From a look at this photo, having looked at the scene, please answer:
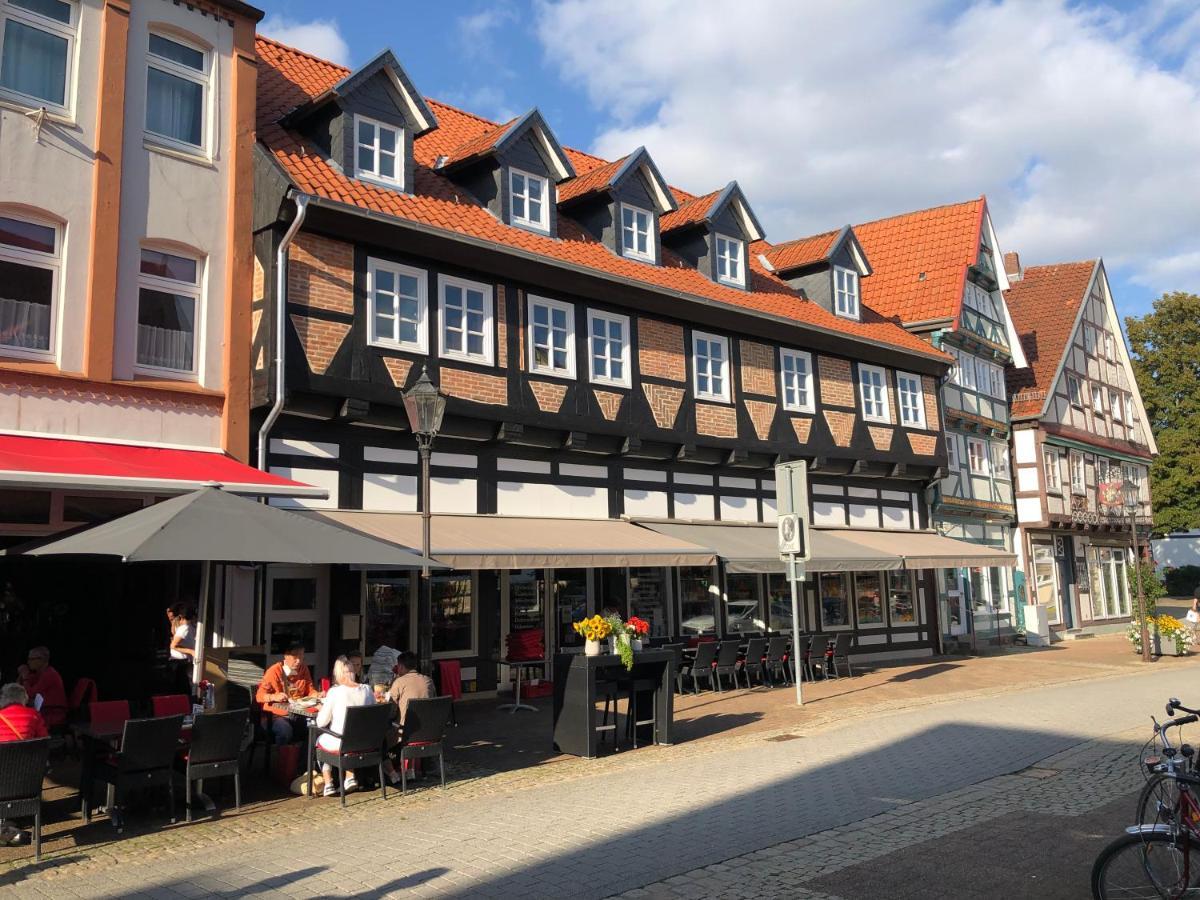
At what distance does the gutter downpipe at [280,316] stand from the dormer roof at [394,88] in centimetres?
243

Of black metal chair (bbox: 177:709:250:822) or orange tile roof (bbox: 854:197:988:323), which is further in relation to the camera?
orange tile roof (bbox: 854:197:988:323)

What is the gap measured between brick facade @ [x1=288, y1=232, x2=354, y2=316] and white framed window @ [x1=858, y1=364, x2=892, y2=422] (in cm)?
1248

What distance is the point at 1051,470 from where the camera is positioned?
31688 millimetres

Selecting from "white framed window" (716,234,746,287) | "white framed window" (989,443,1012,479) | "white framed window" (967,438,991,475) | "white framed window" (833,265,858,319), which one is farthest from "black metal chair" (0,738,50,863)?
"white framed window" (989,443,1012,479)

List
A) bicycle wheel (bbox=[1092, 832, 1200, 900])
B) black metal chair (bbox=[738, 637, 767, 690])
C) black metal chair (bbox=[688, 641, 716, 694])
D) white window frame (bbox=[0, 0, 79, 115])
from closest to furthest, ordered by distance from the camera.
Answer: bicycle wheel (bbox=[1092, 832, 1200, 900]), white window frame (bbox=[0, 0, 79, 115]), black metal chair (bbox=[688, 641, 716, 694]), black metal chair (bbox=[738, 637, 767, 690])

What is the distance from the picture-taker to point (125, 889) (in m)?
6.20

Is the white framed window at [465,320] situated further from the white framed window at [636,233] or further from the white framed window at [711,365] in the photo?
the white framed window at [711,365]

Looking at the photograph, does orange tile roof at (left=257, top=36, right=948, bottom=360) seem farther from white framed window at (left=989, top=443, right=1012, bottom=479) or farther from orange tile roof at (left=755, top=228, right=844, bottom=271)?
white framed window at (left=989, top=443, right=1012, bottom=479)

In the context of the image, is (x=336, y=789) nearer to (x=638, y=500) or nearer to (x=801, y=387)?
(x=638, y=500)

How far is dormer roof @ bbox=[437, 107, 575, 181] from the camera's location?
16391 millimetres

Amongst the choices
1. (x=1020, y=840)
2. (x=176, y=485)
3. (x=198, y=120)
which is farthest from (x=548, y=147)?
(x=1020, y=840)

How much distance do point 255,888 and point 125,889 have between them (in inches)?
31.5

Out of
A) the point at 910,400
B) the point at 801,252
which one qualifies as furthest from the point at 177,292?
the point at 910,400

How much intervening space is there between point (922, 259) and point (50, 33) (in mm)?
22375
